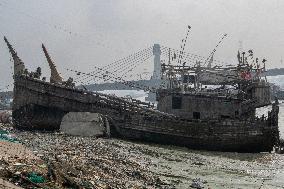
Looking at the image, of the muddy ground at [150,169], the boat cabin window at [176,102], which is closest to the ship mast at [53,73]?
the boat cabin window at [176,102]

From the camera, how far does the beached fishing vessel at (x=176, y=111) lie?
24609 millimetres

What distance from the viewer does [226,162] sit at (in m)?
19.7

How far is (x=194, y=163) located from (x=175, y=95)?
9.28 meters

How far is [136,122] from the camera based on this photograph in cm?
2539

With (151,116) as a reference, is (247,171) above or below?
below

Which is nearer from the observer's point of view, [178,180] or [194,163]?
[178,180]

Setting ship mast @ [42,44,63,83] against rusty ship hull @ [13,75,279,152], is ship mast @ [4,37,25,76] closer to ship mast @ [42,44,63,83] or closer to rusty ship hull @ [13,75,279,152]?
rusty ship hull @ [13,75,279,152]

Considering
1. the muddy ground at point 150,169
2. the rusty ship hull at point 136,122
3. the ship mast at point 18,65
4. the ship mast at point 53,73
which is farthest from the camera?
the ship mast at point 53,73

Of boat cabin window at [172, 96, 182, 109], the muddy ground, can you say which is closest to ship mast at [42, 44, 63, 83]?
boat cabin window at [172, 96, 182, 109]

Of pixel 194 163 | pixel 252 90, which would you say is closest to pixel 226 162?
pixel 194 163

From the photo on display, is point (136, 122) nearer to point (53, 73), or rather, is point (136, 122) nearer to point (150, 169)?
point (53, 73)

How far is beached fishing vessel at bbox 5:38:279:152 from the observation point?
24609mm

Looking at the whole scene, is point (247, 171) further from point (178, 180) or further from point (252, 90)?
point (252, 90)

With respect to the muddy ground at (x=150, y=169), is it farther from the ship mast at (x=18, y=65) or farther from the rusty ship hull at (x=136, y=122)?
the ship mast at (x=18, y=65)
